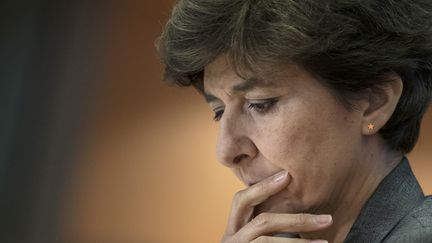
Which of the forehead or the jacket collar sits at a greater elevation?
the forehead

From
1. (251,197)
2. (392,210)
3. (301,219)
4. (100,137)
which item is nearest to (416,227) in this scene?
(392,210)

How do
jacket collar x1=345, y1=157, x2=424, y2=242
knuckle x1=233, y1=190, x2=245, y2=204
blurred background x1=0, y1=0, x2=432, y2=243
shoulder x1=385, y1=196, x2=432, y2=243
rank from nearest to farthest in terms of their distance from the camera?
1. shoulder x1=385, y1=196, x2=432, y2=243
2. jacket collar x1=345, y1=157, x2=424, y2=242
3. knuckle x1=233, y1=190, x2=245, y2=204
4. blurred background x1=0, y1=0, x2=432, y2=243

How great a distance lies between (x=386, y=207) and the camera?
A: 41.2 inches

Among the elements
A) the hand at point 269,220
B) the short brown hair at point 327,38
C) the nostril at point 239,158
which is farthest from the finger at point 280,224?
the short brown hair at point 327,38

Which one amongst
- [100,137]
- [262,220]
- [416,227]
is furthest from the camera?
[100,137]

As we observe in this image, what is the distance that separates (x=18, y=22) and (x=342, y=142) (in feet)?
6.24

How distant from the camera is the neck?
1.08 m

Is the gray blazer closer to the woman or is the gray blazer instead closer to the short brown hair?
the woman

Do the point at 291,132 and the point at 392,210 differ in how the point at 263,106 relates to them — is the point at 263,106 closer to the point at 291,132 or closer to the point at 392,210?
the point at 291,132

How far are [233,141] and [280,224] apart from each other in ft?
0.56

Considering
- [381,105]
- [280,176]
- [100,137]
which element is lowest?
[280,176]

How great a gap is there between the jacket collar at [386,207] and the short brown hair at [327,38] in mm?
109

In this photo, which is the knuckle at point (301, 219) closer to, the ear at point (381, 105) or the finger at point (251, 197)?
the finger at point (251, 197)

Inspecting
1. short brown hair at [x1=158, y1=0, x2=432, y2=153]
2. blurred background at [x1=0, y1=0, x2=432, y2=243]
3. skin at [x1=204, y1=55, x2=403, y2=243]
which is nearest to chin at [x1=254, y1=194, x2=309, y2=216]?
skin at [x1=204, y1=55, x2=403, y2=243]
